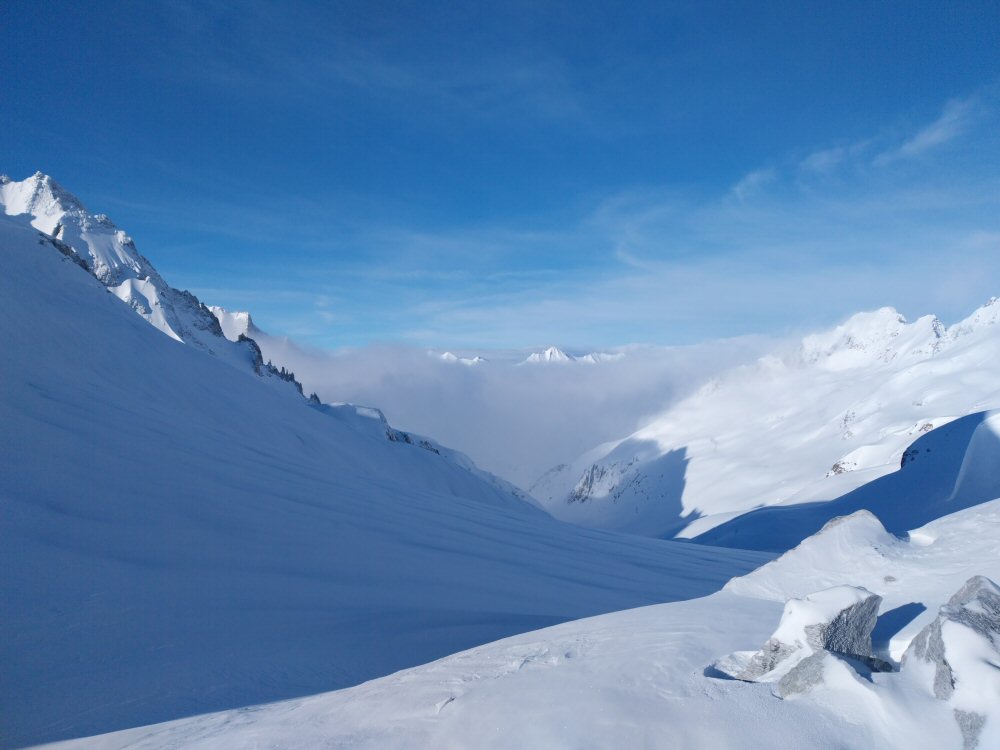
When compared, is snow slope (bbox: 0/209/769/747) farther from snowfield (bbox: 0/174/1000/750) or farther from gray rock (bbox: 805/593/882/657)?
gray rock (bbox: 805/593/882/657)

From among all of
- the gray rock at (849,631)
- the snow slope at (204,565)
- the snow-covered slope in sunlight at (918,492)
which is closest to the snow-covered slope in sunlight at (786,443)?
the snow-covered slope in sunlight at (918,492)

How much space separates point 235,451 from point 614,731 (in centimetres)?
1399

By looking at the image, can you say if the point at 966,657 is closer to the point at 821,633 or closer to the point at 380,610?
the point at 821,633

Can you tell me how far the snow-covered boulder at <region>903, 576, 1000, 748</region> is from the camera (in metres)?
3.25

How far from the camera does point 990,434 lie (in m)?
43.5

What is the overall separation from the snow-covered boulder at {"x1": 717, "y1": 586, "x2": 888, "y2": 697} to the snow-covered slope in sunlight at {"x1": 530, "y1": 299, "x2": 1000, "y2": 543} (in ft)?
178

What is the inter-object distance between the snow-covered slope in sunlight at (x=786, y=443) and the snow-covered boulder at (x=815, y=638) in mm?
54168

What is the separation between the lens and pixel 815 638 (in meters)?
3.89

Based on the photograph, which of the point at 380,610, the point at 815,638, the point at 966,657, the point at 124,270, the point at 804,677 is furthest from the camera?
the point at 124,270

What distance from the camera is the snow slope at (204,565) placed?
18.9 feet

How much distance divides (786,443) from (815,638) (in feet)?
363

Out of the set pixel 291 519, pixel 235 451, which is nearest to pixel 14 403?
pixel 235 451

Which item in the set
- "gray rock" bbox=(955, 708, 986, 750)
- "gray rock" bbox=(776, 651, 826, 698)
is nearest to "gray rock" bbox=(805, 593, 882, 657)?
"gray rock" bbox=(776, 651, 826, 698)

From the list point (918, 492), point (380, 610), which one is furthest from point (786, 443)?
point (380, 610)
